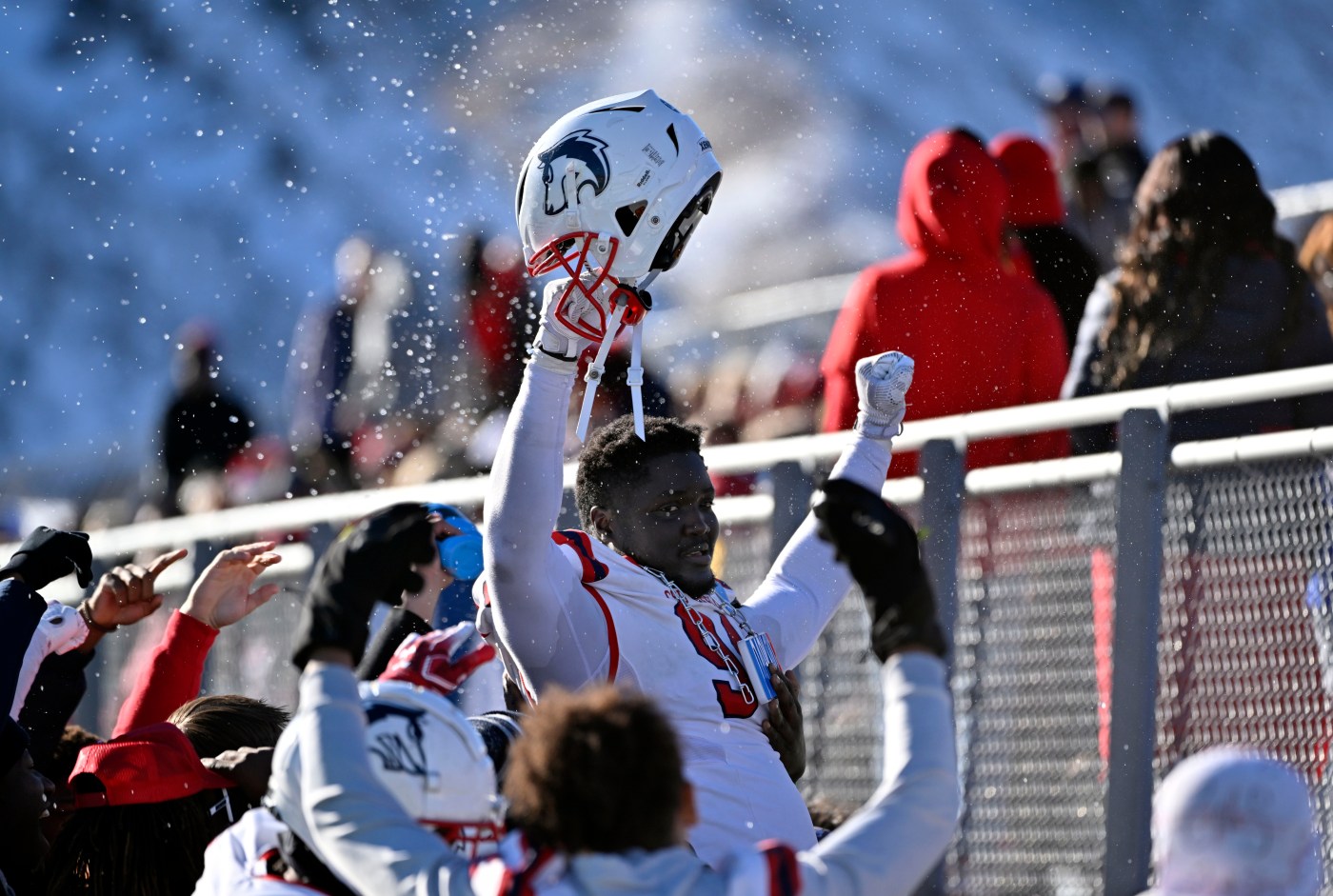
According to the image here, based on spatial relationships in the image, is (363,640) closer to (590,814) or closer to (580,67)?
(590,814)

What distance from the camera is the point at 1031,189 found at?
7.25 meters

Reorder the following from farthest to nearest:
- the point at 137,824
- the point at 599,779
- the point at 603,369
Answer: the point at 603,369, the point at 137,824, the point at 599,779

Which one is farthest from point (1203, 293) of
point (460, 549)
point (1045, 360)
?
point (460, 549)

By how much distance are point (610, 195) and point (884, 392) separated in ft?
3.14

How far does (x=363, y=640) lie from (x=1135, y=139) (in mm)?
6096

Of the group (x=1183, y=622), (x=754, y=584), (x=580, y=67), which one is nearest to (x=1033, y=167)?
(x=754, y=584)

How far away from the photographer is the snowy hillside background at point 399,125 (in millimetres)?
13461

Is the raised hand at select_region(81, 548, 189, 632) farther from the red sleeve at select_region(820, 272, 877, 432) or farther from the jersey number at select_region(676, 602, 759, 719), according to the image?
the red sleeve at select_region(820, 272, 877, 432)

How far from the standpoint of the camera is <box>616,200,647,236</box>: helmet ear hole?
4.12 metres

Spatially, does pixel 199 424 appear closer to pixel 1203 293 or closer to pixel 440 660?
pixel 1203 293

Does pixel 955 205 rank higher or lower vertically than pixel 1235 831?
higher

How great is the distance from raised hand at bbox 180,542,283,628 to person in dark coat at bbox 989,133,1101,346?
301 centimetres

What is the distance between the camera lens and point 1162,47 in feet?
46.5

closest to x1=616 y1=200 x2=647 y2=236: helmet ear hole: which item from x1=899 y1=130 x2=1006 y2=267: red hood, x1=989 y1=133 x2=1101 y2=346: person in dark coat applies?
x1=899 y1=130 x2=1006 y2=267: red hood
